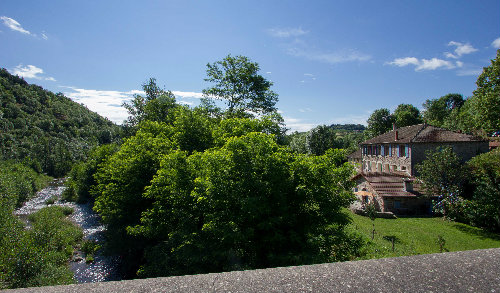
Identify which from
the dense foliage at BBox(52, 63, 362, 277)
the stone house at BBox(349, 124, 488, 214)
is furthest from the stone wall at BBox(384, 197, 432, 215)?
the dense foliage at BBox(52, 63, 362, 277)

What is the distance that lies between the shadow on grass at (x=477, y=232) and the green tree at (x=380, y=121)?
49799 mm

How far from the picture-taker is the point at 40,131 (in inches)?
3661

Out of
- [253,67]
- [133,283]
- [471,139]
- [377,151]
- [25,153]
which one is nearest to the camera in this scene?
[133,283]

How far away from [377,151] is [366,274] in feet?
152

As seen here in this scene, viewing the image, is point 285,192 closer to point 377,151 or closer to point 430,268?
point 430,268

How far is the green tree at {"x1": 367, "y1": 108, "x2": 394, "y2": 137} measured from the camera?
239ft

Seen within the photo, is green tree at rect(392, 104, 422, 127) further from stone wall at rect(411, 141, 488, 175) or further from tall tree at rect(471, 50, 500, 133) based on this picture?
tall tree at rect(471, 50, 500, 133)

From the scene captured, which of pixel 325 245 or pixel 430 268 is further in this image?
pixel 325 245

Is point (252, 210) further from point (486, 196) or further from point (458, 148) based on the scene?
point (458, 148)

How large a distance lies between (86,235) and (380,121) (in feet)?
242

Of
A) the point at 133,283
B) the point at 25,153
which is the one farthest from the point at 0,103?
the point at 133,283

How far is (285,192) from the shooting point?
992 centimetres

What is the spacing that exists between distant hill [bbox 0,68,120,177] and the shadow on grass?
249ft

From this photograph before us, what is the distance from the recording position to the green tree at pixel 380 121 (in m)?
72.9
